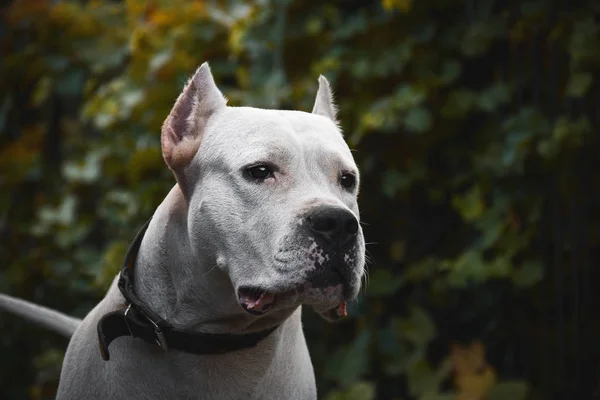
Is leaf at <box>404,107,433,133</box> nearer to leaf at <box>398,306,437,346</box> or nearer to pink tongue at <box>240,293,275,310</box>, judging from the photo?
leaf at <box>398,306,437,346</box>

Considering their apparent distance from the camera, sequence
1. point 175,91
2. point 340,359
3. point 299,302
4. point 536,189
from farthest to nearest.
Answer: point 175,91 → point 340,359 → point 536,189 → point 299,302

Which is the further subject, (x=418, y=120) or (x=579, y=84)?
(x=418, y=120)

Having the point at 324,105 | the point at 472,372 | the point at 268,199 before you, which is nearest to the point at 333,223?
the point at 268,199

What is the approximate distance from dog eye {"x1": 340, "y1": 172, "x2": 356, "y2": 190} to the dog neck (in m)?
0.37

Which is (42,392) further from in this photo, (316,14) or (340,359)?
(316,14)

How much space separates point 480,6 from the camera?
4133 mm

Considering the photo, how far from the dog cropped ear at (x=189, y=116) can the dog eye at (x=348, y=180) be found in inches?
16.1

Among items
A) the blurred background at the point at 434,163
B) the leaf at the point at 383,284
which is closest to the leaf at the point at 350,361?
the blurred background at the point at 434,163

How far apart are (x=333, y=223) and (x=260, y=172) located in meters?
0.26

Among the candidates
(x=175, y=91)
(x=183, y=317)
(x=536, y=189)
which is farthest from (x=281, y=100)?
(x=183, y=317)

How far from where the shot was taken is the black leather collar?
2357mm

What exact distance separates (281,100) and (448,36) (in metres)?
0.87

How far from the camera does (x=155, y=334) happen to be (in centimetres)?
237

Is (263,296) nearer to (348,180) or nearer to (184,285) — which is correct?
(184,285)
